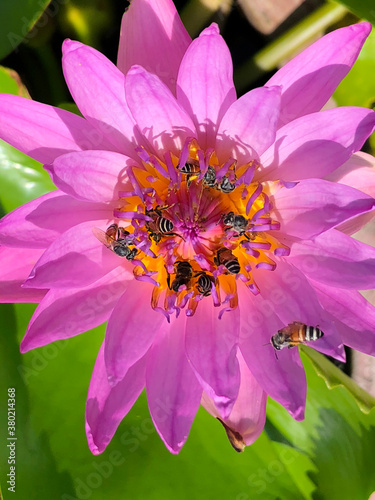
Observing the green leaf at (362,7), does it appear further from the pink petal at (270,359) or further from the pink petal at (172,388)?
the pink petal at (172,388)

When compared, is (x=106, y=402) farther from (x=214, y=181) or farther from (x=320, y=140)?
(x=320, y=140)

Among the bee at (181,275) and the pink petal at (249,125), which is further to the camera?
the bee at (181,275)

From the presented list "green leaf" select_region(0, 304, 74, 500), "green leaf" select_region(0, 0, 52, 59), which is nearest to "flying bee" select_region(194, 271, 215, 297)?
"green leaf" select_region(0, 304, 74, 500)

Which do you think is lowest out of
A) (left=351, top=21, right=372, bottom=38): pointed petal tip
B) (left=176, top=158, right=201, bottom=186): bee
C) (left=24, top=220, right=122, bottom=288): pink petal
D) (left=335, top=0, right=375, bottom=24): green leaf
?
(left=24, top=220, right=122, bottom=288): pink petal

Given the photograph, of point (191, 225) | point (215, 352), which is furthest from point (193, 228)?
point (215, 352)

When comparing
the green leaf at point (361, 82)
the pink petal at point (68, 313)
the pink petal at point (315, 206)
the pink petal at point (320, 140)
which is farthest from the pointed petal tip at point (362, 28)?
the pink petal at point (68, 313)

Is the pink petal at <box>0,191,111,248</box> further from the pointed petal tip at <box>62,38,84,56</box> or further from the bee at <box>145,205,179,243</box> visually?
the pointed petal tip at <box>62,38,84,56</box>

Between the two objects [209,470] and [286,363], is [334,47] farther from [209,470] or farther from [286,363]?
[209,470]
